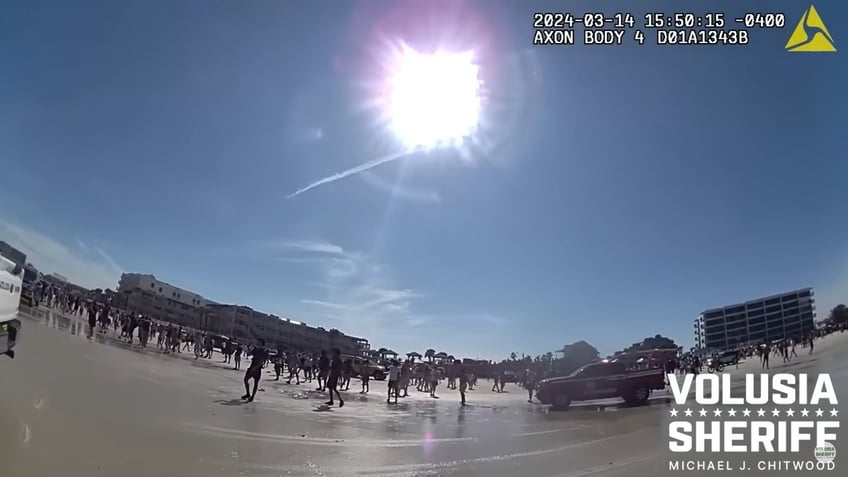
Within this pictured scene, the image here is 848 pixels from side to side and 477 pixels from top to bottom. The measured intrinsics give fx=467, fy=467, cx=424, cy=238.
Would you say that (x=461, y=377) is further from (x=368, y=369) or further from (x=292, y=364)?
(x=292, y=364)

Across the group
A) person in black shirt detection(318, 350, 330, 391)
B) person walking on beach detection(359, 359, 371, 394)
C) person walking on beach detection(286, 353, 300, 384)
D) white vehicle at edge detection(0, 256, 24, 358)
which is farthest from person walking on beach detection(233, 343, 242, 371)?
white vehicle at edge detection(0, 256, 24, 358)

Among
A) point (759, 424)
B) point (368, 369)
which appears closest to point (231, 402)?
point (368, 369)

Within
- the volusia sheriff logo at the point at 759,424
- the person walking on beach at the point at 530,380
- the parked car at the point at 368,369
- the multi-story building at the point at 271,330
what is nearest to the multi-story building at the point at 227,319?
the multi-story building at the point at 271,330

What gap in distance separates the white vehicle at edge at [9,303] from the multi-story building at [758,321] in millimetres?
7444

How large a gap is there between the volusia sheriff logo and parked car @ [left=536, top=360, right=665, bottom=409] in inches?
12.3

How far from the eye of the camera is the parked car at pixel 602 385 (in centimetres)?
491

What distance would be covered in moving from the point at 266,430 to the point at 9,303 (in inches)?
126

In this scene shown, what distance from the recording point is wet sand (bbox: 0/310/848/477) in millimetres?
4375

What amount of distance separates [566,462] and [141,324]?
635 centimetres

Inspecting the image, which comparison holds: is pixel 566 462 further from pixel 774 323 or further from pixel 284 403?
pixel 284 403

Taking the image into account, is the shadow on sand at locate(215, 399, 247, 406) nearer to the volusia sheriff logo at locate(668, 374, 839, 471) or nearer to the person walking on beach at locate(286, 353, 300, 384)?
the person walking on beach at locate(286, 353, 300, 384)

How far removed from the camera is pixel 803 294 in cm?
491

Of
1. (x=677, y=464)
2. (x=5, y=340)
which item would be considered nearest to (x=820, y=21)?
(x=677, y=464)

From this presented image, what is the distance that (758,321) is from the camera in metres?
5.00
